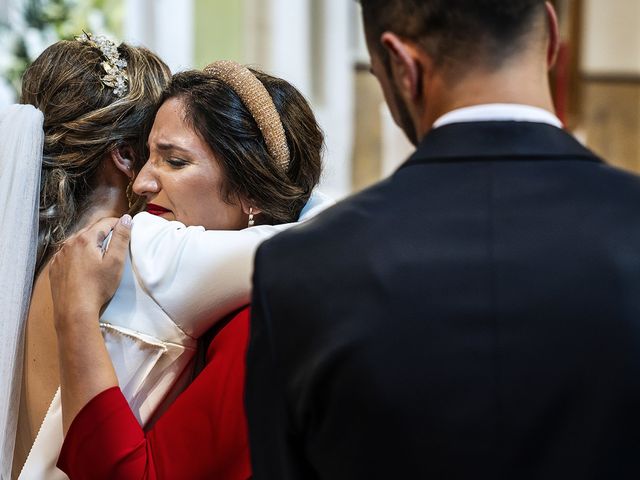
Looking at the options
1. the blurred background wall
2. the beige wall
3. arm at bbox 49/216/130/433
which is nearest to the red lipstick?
arm at bbox 49/216/130/433

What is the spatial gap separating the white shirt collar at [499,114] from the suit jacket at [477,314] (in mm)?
11

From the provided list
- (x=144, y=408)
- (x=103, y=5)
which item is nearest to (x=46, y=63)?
(x=144, y=408)

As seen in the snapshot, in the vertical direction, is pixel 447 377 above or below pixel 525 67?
below

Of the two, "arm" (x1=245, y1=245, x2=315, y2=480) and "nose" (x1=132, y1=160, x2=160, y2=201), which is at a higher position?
"nose" (x1=132, y1=160, x2=160, y2=201)

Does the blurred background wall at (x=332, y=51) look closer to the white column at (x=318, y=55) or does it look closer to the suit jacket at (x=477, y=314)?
the white column at (x=318, y=55)

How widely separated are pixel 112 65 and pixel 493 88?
112cm

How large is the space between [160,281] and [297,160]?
0.45 metres

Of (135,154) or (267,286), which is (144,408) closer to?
(135,154)

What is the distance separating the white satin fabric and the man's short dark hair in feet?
2.29

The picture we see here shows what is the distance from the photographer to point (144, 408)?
6.24 feet

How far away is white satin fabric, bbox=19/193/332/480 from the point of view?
1.85 meters

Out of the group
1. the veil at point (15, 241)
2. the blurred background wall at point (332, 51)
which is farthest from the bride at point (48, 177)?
the blurred background wall at point (332, 51)

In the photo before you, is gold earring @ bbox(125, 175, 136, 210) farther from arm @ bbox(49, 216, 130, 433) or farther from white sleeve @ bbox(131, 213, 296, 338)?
white sleeve @ bbox(131, 213, 296, 338)

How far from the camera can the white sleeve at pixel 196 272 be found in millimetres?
1851
